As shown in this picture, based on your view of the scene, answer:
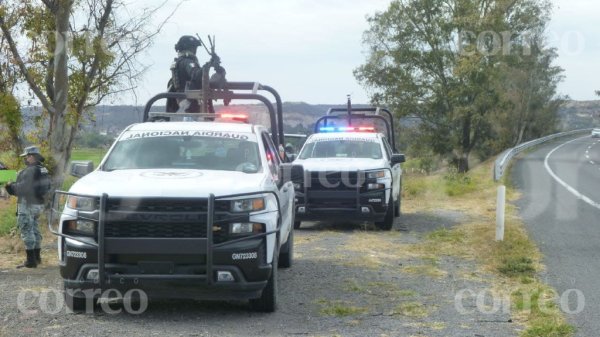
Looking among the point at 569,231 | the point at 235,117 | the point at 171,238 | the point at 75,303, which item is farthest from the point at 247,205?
the point at 569,231

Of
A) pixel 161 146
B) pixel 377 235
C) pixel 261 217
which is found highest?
pixel 161 146

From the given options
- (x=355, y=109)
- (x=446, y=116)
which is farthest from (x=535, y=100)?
(x=355, y=109)

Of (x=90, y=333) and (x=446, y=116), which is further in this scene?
(x=446, y=116)

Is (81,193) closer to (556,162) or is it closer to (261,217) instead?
(261,217)

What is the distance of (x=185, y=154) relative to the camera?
331 inches

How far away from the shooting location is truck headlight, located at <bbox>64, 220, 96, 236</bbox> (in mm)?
7066

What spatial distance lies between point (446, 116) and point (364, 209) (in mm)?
39271

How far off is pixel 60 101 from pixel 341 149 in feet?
17.5

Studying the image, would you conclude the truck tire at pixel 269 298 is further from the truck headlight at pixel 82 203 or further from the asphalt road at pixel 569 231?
the asphalt road at pixel 569 231

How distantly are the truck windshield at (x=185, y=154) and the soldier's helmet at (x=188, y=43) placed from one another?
3.29m

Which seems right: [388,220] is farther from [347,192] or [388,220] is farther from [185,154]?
[185,154]

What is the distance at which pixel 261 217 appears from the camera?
285 inches

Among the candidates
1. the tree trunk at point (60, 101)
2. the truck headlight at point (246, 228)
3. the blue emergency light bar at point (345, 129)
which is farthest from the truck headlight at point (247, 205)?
the blue emergency light bar at point (345, 129)

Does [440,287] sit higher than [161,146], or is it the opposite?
[161,146]
